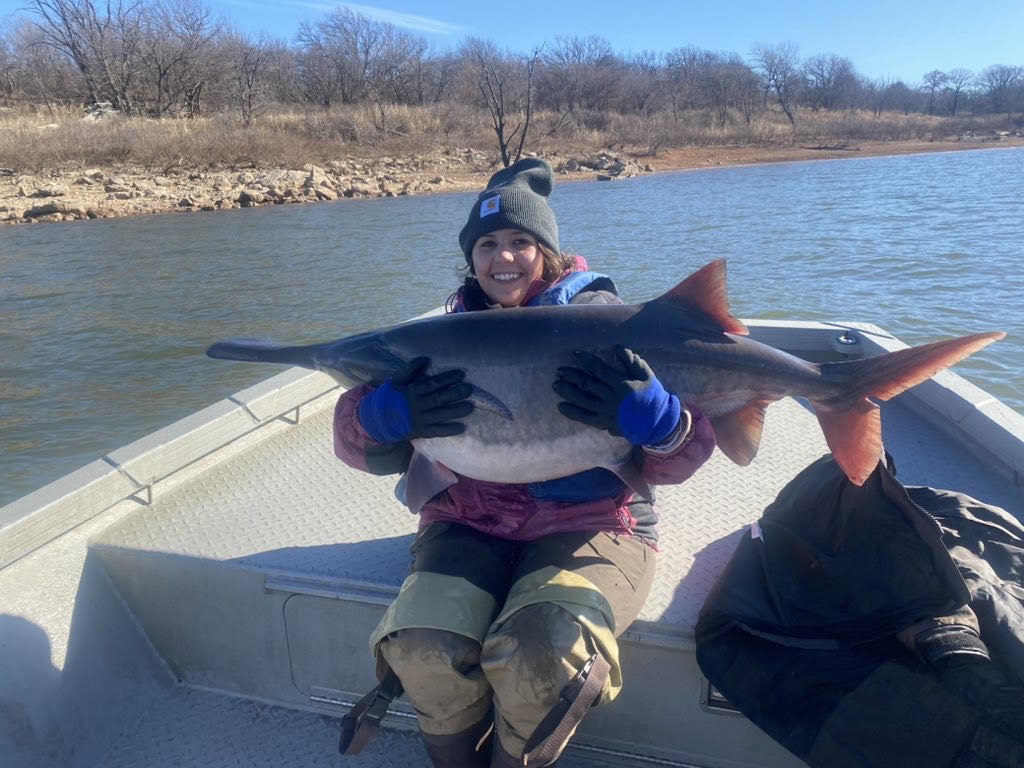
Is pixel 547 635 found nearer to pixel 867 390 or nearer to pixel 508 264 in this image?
pixel 867 390

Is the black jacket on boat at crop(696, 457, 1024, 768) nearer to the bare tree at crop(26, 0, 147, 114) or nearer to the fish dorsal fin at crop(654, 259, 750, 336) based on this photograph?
the fish dorsal fin at crop(654, 259, 750, 336)

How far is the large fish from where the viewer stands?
2.37 m

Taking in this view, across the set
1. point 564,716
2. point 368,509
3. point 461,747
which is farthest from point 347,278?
point 564,716

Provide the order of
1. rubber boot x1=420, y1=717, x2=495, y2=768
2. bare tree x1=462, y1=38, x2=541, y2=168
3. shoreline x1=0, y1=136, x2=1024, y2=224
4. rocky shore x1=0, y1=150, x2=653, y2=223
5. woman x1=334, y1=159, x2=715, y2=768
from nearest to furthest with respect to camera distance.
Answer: woman x1=334, y1=159, x2=715, y2=768 < rubber boot x1=420, y1=717, x2=495, y2=768 < rocky shore x1=0, y1=150, x2=653, y2=223 < shoreline x1=0, y1=136, x2=1024, y2=224 < bare tree x1=462, y1=38, x2=541, y2=168

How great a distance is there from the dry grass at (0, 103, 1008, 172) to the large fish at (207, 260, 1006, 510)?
32.6 meters

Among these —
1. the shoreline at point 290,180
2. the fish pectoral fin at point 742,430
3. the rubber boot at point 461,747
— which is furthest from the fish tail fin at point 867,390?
the shoreline at point 290,180

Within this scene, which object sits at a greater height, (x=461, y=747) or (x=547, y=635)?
(x=547, y=635)

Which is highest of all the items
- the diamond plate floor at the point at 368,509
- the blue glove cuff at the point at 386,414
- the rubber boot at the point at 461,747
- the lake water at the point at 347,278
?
the blue glove cuff at the point at 386,414

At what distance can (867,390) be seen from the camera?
7.57 ft

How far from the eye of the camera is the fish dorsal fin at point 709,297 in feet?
8.10

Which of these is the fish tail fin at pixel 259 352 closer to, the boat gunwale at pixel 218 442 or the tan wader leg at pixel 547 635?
the boat gunwale at pixel 218 442

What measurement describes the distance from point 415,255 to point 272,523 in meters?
15.2

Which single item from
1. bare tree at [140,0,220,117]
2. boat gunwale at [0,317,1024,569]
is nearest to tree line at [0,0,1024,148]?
bare tree at [140,0,220,117]

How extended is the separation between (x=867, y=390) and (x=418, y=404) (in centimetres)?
135
